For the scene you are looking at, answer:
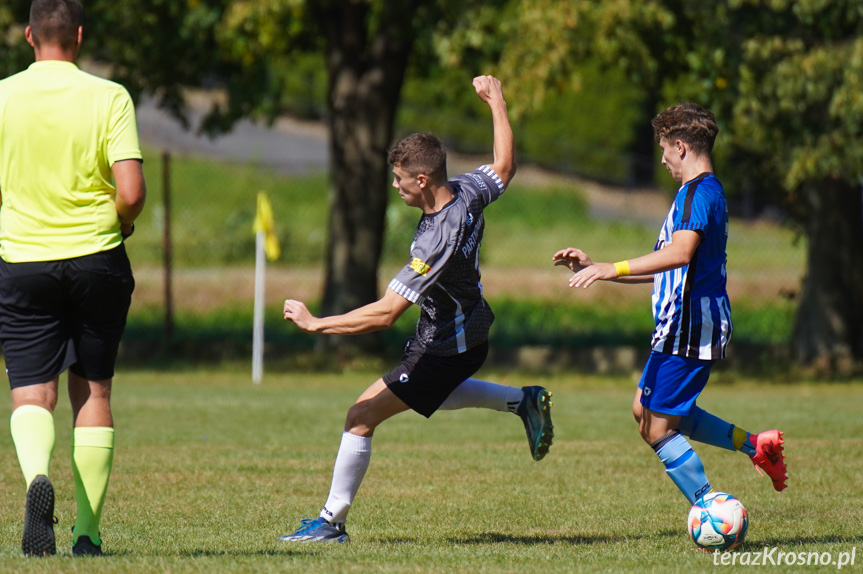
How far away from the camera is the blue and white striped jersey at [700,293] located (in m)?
5.05

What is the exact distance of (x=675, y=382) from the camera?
512 cm

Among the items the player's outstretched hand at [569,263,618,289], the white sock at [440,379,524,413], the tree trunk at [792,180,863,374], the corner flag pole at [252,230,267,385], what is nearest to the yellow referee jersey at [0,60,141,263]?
the player's outstretched hand at [569,263,618,289]

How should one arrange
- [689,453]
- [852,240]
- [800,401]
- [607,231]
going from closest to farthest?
[689,453] → [800,401] → [852,240] → [607,231]

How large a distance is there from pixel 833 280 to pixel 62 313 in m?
11.9

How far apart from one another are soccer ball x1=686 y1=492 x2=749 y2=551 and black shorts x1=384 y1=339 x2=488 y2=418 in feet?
3.94

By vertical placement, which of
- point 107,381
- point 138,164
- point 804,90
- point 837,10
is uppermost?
point 837,10

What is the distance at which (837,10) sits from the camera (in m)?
12.4

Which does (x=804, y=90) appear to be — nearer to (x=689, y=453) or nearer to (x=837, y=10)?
(x=837, y=10)

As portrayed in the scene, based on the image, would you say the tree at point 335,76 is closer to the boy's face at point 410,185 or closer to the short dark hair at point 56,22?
the boy's face at point 410,185

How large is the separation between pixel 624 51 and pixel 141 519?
8.35 meters

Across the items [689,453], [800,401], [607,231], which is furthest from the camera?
[607,231]

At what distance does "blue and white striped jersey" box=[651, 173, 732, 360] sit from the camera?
16.6 feet

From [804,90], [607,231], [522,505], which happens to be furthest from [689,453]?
[607,231]

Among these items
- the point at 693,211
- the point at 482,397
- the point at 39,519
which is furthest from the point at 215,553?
the point at 693,211
